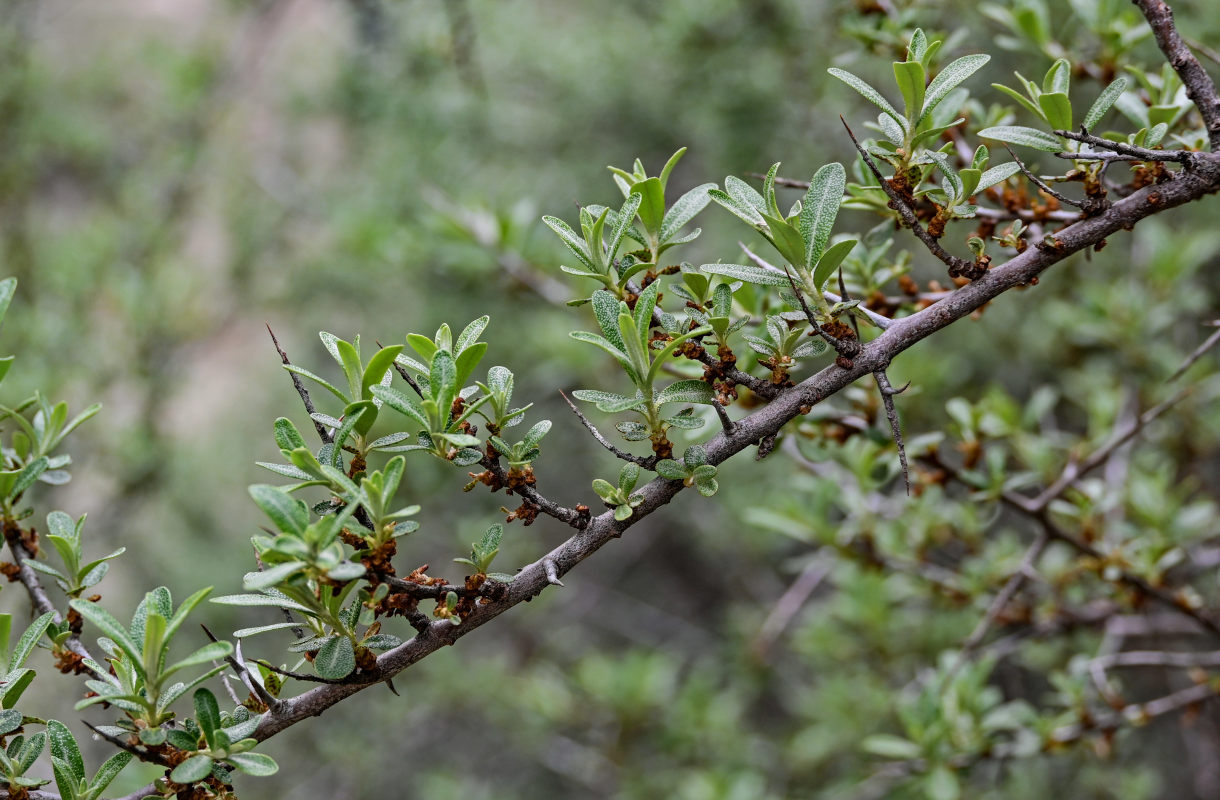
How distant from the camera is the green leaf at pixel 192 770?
0.68 metres

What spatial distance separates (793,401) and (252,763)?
0.54m

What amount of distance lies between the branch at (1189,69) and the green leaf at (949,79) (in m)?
0.17

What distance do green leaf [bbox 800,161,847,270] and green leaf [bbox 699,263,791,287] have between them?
32mm

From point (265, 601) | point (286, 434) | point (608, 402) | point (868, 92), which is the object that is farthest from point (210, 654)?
point (868, 92)

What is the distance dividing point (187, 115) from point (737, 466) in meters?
2.33


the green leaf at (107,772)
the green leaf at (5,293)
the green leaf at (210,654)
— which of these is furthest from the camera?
the green leaf at (5,293)

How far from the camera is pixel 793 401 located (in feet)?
2.48

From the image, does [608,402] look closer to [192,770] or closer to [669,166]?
[669,166]

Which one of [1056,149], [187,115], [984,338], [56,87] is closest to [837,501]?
[1056,149]

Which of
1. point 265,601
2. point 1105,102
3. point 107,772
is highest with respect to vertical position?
point 1105,102

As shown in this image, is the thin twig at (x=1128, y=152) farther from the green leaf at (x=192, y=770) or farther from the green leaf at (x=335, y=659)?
the green leaf at (x=192, y=770)

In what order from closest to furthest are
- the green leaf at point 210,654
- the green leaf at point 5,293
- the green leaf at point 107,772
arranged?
the green leaf at point 210,654 → the green leaf at point 107,772 → the green leaf at point 5,293

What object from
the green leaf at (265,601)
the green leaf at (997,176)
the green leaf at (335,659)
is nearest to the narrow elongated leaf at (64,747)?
the green leaf at (265,601)

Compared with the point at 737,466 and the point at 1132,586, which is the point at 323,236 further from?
the point at 1132,586
